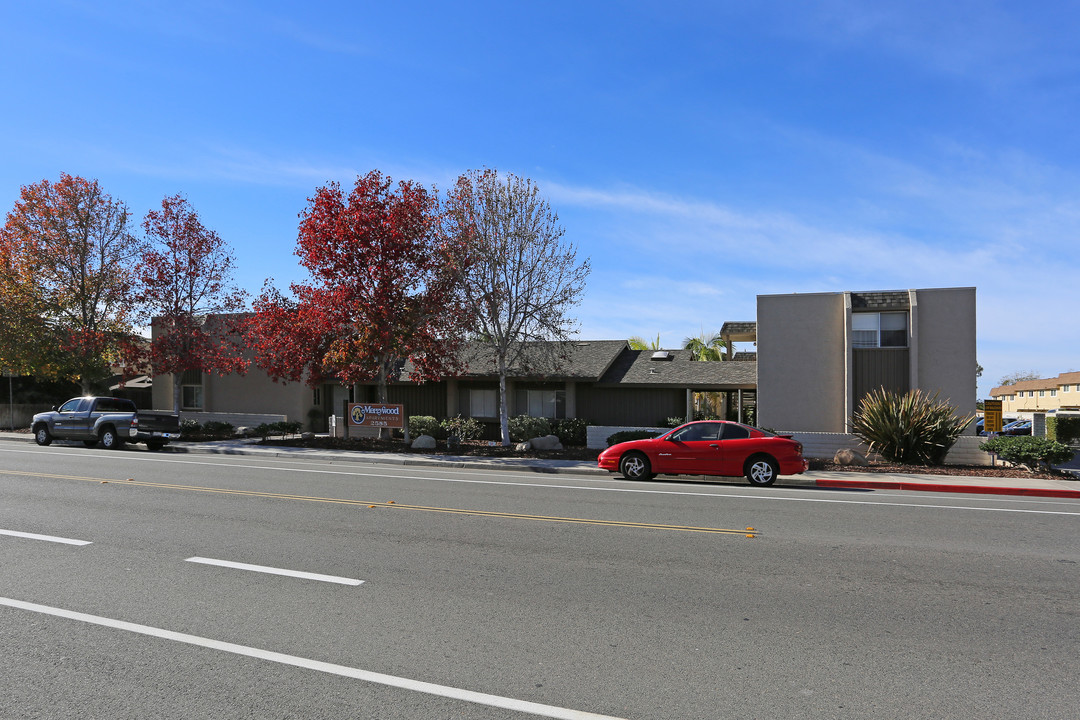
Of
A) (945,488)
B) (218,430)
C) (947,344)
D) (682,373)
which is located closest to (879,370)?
(947,344)

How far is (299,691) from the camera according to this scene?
4.39 meters

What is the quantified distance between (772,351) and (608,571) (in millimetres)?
17615

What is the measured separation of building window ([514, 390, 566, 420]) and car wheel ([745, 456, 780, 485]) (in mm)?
14137

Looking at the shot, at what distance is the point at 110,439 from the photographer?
2412 centimetres

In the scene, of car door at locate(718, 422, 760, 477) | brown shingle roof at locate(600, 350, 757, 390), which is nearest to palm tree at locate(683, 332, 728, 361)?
brown shingle roof at locate(600, 350, 757, 390)

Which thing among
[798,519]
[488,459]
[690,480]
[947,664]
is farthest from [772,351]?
[947,664]

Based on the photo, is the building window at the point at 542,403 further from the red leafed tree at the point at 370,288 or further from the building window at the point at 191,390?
the building window at the point at 191,390

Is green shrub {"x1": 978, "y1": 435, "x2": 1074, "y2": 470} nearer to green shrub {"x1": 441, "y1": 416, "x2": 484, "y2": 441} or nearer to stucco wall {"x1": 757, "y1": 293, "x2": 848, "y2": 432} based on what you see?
stucco wall {"x1": 757, "y1": 293, "x2": 848, "y2": 432}

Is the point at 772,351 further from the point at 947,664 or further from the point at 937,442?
the point at 947,664

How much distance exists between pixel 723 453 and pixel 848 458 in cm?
570

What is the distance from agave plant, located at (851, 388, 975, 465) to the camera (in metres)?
19.5

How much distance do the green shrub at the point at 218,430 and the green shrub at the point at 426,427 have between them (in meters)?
7.68

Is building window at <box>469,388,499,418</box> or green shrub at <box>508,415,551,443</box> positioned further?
building window at <box>469,388,499,418</box>

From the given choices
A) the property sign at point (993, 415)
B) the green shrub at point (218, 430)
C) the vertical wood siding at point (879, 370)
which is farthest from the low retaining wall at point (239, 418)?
the property sign at point (993, 415)
